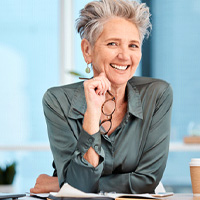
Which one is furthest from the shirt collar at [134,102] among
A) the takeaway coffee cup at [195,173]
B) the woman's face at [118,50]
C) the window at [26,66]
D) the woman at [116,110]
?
the window at [26,66]

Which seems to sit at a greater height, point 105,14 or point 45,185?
point 105,14

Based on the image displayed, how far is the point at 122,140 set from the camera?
186cm

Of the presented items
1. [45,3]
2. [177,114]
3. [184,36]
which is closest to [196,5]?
[184,36]

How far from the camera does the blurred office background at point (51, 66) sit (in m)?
4.71

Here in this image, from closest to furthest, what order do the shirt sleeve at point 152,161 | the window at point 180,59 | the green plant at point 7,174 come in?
the shirt sleeve at point 152,161, the green plant at point 7,174, the window at point 180,59

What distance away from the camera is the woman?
1750 mm

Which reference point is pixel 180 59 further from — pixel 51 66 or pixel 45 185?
pixel 45 185

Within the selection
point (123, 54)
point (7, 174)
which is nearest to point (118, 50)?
point (123, 54)

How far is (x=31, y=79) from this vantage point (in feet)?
16.1

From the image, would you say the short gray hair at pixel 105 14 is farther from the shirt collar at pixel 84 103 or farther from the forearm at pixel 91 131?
the forearm at pixel 91 131

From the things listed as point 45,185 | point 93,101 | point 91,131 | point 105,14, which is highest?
point 105,14

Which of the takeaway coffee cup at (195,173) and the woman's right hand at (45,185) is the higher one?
the takeaway coffee cup at (195,173)

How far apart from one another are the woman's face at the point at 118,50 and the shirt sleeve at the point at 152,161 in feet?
0.76

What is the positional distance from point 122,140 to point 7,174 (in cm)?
282
